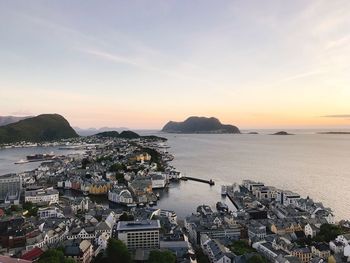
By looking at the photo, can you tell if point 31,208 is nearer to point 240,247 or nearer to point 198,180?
point 240,247

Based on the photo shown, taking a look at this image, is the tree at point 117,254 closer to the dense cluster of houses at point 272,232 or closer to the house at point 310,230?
the dense cluster of houses at point 272,232

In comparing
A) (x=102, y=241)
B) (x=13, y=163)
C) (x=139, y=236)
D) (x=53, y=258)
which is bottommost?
(x=13, y=163)

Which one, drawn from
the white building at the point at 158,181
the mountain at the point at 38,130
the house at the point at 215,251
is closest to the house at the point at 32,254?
the house at the point at 215,251

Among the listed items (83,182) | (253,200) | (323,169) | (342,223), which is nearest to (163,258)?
(342,223)

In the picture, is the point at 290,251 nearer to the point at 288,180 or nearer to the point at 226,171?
the point at 288,180

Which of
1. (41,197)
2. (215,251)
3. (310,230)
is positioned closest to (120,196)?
(41,197)
